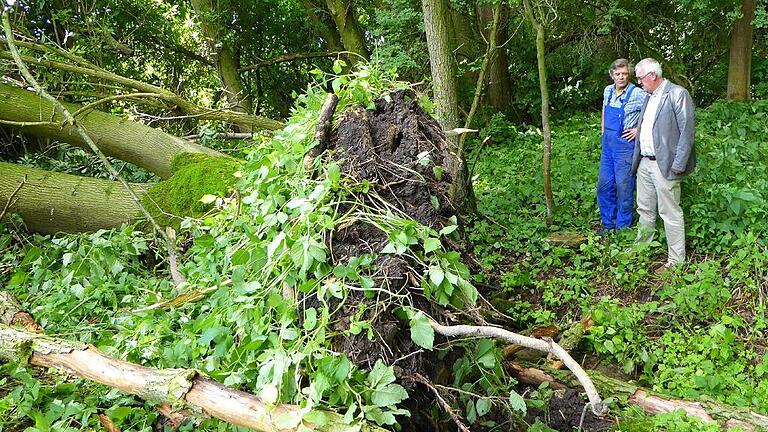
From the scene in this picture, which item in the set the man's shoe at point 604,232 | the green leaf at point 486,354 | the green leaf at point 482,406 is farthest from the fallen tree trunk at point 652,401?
the man's shoe at point 604,232

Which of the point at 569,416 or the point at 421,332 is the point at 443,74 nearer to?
the point at 569,416

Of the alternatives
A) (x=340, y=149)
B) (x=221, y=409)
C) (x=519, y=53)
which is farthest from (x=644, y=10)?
(x=221, y=409)

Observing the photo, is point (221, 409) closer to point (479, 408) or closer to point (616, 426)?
point (479, 408)

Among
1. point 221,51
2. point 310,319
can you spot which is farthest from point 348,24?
point 310,319

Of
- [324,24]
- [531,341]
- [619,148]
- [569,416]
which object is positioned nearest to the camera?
[531,341]

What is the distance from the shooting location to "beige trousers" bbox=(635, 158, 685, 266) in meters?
4.80

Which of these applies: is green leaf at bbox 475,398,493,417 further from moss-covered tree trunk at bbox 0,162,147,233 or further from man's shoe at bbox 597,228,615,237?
moss-covered tree trunk at bbox 0,162,147,233

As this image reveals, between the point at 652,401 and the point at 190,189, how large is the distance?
13.7ft

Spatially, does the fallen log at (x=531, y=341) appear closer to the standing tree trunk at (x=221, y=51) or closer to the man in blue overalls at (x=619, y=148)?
the man in blue overalls at (x=619, y=148)

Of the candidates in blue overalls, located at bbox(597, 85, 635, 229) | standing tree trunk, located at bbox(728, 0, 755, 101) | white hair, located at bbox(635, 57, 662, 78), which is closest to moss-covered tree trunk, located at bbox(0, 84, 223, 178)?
blue overalls, located at bbox(597, 85, 635, 229)

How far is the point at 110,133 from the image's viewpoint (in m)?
6.30

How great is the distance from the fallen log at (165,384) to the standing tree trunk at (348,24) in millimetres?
7424

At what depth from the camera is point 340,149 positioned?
287cm

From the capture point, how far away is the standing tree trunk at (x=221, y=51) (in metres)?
9.33
